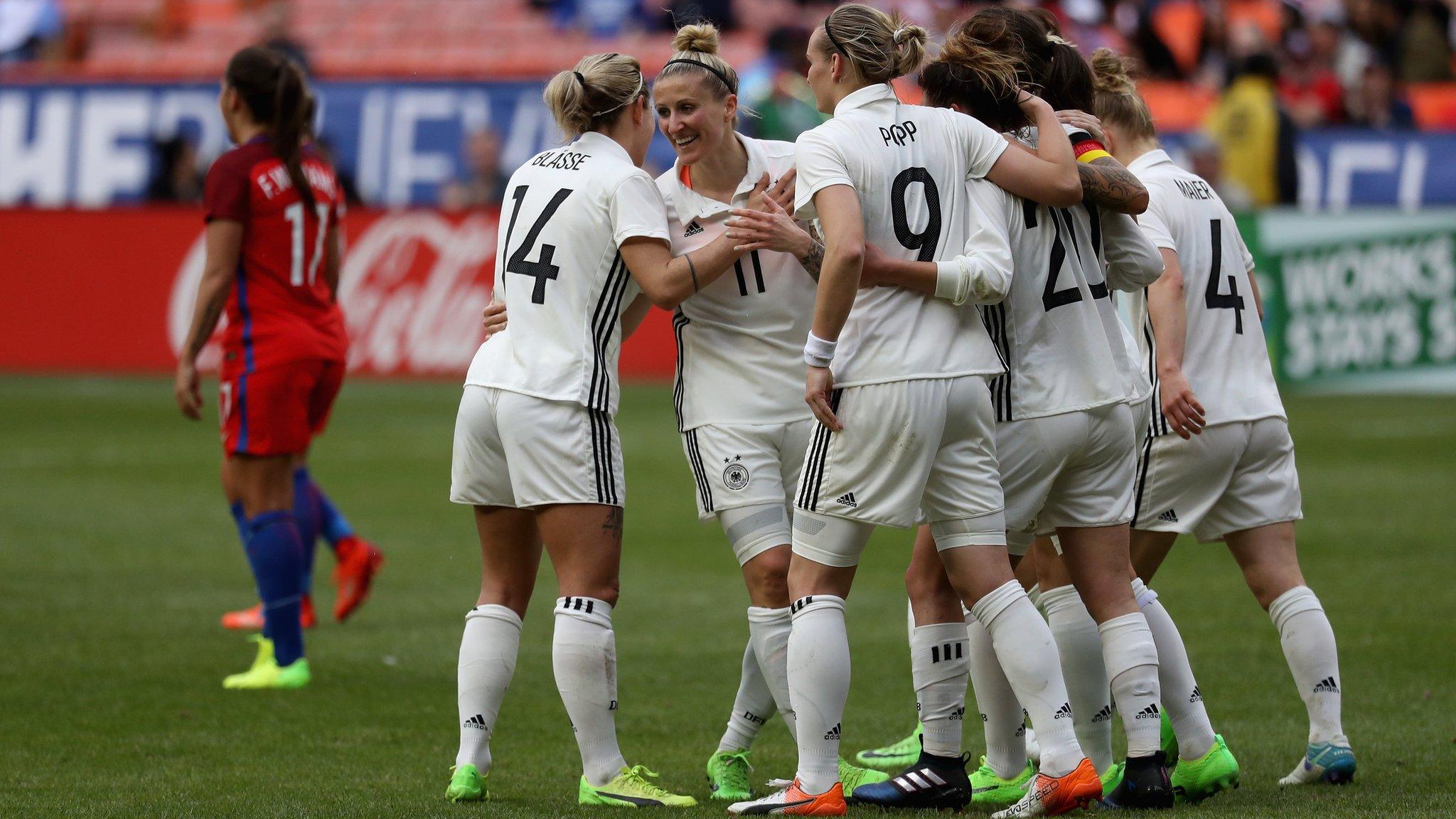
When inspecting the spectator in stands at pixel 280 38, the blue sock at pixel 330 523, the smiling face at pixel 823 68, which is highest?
the spectator in stands at pixel 280 38

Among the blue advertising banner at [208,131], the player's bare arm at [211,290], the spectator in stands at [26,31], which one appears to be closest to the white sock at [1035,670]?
the player's bare arm at [211,290]

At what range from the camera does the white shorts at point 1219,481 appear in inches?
220

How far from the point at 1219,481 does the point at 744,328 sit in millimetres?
1548

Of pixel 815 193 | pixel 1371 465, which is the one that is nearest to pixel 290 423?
pixel 815 193

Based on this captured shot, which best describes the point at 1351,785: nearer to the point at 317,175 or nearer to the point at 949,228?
the point at 949,228

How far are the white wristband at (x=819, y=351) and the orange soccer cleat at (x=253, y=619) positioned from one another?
13.8 ft

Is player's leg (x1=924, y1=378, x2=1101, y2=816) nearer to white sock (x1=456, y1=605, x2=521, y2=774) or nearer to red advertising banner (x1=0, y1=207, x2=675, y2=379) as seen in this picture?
white sock (x1=456, y1=605, x2=521, y2=774)

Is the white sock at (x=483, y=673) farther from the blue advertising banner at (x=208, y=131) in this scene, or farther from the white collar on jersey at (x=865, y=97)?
the blue advertising banner at (x=208, y=131)

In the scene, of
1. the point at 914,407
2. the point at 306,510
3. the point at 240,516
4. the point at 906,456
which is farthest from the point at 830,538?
the point at 306,510

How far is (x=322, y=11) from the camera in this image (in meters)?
25.1

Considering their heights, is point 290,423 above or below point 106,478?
above

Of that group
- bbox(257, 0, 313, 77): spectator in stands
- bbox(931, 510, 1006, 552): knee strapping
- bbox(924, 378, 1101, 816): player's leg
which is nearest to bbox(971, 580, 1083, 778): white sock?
bbox(924, 378, 1101, 816): player's leg

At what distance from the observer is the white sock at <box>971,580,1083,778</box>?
185 inches

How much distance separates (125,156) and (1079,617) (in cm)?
1743
